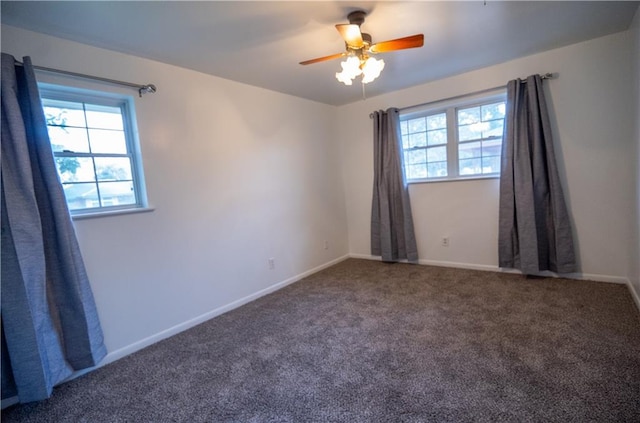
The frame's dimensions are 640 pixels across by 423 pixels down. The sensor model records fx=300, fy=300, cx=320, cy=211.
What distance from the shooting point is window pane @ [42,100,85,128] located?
2.08 metres

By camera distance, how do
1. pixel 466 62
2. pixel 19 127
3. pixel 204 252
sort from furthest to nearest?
pixel 466 62 → pixel 204 252 → pixel 19 127

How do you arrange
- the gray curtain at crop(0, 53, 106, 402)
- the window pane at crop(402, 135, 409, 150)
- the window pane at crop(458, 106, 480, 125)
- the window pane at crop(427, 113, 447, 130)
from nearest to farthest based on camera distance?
the gray curtain at crop(0, 53, 106, 402) < the window pane at crop(458, 106, 480, 125) < the window pane at crop(427, 113, 447, 130) < the window pane at crop(402, 135, 409, 150)

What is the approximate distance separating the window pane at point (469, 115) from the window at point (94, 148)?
3424mm

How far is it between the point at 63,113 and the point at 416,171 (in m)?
3.64

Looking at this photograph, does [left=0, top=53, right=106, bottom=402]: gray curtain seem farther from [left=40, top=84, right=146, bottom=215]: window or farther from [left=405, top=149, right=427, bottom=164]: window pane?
[left=405, top=149, right=427, bottom=164]: window pane

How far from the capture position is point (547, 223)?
309cm

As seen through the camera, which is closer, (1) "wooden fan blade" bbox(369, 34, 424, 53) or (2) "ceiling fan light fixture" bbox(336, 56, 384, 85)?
(1) "wooden fan blade" bbox(369, 34, 424, 53)

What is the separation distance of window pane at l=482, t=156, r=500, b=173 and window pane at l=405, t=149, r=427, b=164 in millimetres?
699

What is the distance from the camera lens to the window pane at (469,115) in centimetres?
349

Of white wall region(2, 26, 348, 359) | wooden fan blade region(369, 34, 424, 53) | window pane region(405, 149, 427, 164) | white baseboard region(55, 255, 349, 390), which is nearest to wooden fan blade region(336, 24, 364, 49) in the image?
wooden fan blade region(369, 34, 424, 53)

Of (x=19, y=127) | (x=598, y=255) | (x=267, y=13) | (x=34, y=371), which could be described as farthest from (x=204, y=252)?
(x=598, y=255)

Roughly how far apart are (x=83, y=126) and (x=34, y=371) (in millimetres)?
1640

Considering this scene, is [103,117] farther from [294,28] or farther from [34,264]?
[294,28]

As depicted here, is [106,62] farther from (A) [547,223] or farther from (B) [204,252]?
(A) [547,223]
